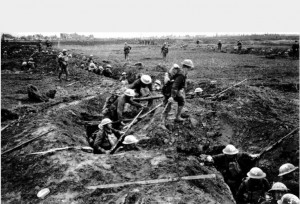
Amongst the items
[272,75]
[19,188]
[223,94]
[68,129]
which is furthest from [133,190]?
[272,75]

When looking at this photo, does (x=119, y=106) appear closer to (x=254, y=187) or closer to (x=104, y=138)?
(x=104, y=138)

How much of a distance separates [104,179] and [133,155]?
85 cm

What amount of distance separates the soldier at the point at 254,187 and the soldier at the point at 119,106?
3070mm

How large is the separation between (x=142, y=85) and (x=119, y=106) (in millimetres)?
1042

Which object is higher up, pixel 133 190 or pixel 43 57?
pixel 43 57

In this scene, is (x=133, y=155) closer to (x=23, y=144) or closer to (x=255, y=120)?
(x=23, y=144)

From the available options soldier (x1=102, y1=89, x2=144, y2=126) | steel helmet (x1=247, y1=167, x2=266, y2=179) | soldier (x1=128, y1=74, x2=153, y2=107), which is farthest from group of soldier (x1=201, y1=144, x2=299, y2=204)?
soldier (x1=128, y1=74, x2=153, y2=107)

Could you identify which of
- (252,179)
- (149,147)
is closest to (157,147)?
(149,147)

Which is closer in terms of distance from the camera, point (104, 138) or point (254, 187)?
point (254, 187)

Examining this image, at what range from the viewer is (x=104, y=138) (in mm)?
5773

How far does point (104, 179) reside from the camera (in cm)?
402

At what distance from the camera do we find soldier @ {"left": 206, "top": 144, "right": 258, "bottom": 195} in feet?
17.8

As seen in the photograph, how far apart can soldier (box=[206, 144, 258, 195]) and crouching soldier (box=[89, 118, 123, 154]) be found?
2.12 meters

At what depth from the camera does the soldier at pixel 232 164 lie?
544cm
